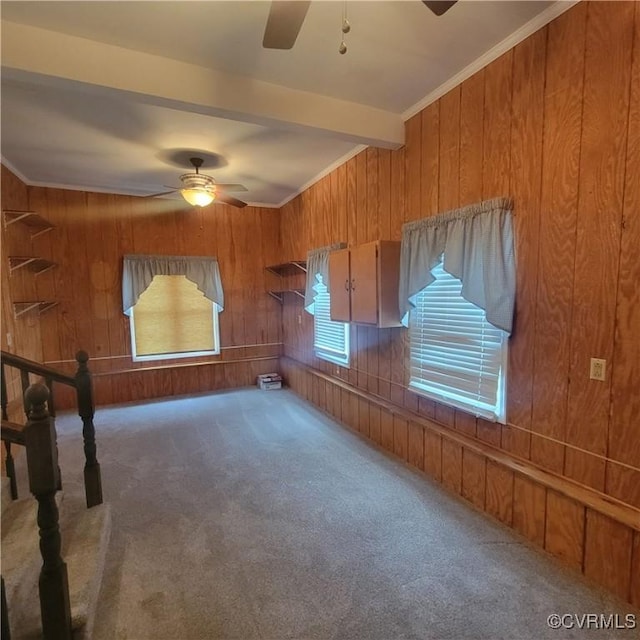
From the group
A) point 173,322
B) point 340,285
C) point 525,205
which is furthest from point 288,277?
point 525,205

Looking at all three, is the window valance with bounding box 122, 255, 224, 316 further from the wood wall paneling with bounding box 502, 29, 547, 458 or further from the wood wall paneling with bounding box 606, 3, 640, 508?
the wood wall paneling with bounding box 606, 3, 640, 508

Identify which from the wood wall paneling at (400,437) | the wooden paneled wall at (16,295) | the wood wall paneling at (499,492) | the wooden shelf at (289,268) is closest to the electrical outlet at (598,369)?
the wood wall paneling at (499,492)

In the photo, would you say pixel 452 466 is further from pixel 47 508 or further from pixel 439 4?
pixel 439 4

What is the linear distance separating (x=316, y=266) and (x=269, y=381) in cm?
216

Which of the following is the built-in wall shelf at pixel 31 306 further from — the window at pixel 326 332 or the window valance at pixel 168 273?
the window at pixel 326 332

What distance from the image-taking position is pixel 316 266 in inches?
167

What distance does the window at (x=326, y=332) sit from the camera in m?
4.06

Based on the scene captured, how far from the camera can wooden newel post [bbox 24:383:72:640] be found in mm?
1355

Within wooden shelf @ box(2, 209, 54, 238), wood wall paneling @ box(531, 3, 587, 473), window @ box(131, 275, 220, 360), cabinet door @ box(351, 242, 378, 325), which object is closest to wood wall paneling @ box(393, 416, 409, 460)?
cabinet door @ box(351, 242, 378, 325)

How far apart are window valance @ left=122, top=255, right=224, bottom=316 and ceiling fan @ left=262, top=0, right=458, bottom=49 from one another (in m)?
4.03

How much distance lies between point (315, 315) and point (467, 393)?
8.18 ft

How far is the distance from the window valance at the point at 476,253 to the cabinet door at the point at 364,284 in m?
0.33

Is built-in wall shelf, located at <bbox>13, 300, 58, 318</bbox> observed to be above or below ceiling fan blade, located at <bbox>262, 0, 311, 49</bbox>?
below

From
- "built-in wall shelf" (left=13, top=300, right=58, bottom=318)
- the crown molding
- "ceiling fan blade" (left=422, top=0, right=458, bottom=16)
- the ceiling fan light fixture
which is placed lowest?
"built-in wall shelf" (left=13, top=300, right=58, bottom=318)
